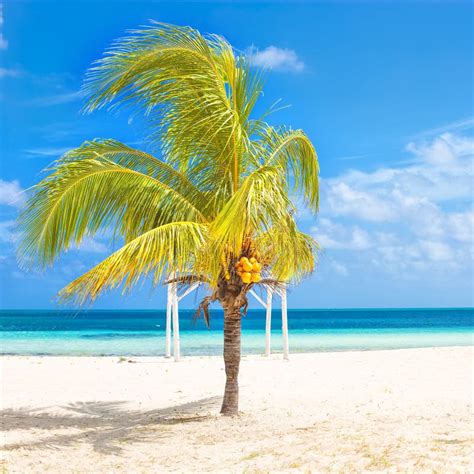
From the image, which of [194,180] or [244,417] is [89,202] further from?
[244,417]

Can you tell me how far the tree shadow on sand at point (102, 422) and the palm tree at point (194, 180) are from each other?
41.8 inches

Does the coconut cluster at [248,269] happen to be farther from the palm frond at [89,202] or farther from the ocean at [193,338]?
the ocean at [193,338]

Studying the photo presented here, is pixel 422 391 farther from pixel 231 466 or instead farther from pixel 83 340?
pixel 83 340

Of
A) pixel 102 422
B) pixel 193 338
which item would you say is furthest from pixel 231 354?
pixel 193 338

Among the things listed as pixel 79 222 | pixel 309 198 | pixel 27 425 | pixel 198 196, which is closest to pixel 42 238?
pixel 79 222

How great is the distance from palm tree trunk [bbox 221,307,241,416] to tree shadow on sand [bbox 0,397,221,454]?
1.16 feet

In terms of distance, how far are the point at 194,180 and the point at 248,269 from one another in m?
1.62

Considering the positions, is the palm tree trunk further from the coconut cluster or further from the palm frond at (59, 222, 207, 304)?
the palm frond at (59, 222, 207, 304)

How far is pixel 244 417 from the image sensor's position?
31.0ft

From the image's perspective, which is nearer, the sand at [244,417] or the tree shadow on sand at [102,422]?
the sand at [244,417]

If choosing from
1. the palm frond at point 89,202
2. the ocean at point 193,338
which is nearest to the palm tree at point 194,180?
the palm frond at point 89,202

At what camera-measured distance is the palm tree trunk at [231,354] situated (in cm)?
923

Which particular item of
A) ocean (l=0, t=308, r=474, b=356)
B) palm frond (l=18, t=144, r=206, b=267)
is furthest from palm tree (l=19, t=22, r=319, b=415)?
ocean (l=0, t=308, r=474, b=356)

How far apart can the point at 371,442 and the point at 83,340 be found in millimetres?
38127
